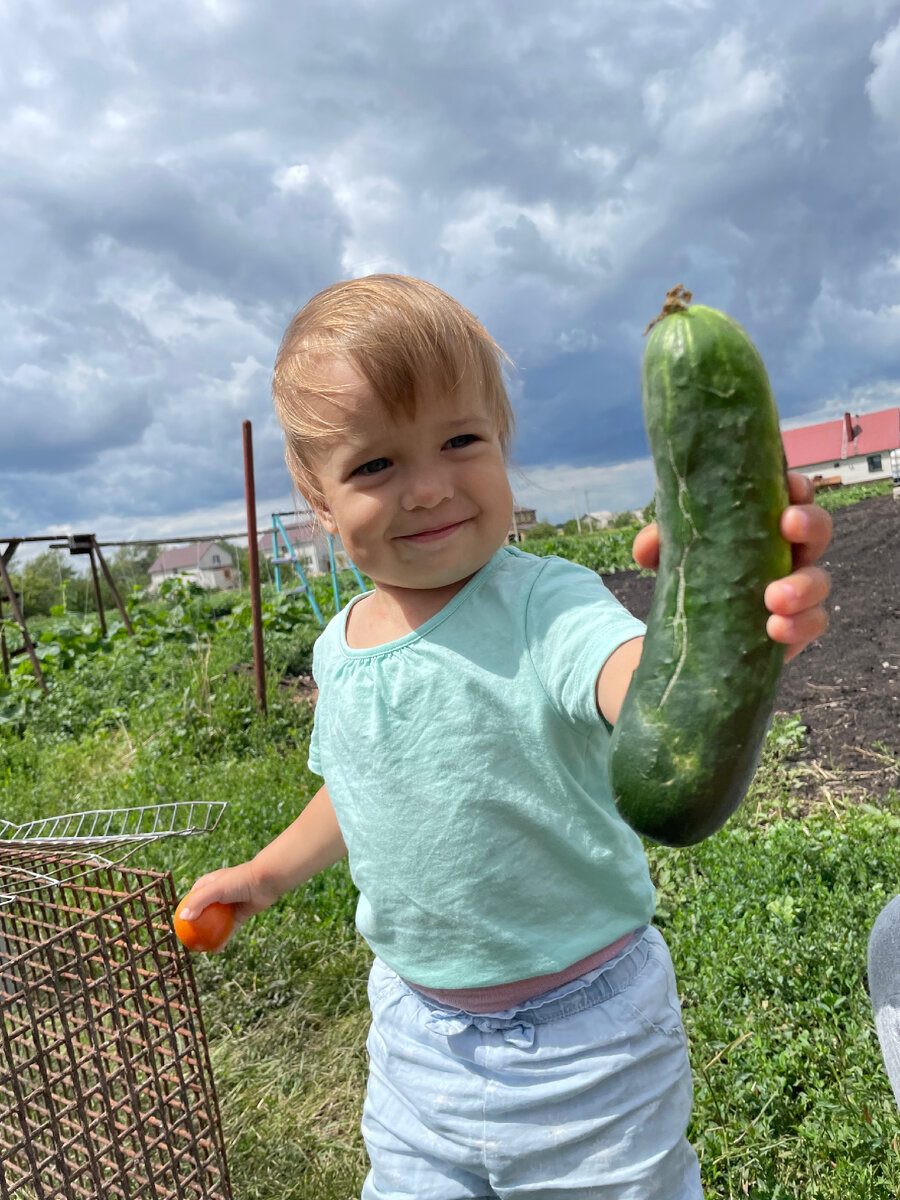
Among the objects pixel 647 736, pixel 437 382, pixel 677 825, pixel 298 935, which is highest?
pixel 437 382

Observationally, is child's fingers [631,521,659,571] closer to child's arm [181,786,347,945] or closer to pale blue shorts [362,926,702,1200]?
pale blue shorts [362,926,702,1200]

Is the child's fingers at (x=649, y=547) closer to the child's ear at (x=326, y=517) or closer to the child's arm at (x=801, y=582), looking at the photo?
the child's arm at (x=801, y=582)

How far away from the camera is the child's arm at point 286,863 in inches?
84.7

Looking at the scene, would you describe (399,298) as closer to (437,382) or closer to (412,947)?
(437,382)

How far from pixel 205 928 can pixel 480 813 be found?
834 millimetres

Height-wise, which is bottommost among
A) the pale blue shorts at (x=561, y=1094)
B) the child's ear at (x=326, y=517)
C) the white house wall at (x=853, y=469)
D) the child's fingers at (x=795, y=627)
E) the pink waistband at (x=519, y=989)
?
the pale blue shorts at (x=561, y=1094)

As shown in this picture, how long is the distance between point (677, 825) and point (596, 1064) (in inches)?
29.7

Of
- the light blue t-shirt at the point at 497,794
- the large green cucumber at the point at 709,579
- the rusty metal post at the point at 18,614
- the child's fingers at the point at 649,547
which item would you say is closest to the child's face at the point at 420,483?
the light blue t-shirt at the point at 497,794

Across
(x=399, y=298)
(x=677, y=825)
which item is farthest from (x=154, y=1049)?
(x=399, y=298)

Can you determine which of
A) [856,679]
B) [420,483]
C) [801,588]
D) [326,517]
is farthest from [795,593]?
[856,679]

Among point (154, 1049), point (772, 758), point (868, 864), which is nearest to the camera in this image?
point (154, 1049)

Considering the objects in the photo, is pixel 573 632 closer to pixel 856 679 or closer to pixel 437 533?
pixel 437 533

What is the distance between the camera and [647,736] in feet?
3.66

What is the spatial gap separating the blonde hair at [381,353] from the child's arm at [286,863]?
2.73 ft
